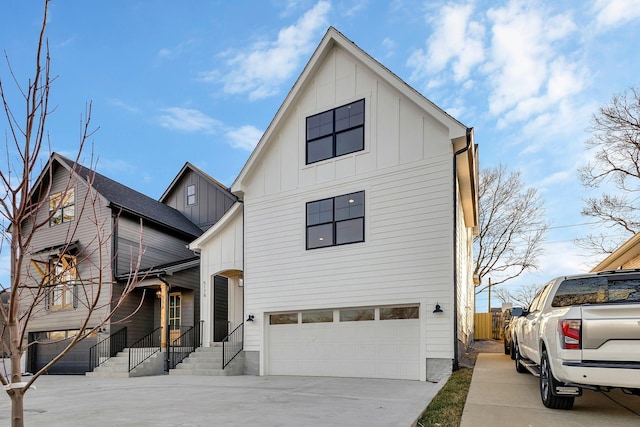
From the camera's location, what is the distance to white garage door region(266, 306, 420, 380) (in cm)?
1124

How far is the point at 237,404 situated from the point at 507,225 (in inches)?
1044

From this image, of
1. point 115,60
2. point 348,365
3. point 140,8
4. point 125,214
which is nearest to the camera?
point 115,60

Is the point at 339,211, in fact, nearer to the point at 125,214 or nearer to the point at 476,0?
the point at 476,0

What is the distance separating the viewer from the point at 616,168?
21.2m

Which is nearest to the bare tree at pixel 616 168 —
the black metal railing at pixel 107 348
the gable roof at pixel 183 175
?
Result: the gable roof at pixel 183 175

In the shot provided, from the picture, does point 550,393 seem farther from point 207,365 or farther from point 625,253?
point 207,365

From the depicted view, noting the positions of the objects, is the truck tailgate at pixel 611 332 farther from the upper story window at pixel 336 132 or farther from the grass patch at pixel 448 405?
the upper story window at pixel 336 132

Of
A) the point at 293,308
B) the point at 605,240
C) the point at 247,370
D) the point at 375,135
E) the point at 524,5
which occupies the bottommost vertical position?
the point at 247,370

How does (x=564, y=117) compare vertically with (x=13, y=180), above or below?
above

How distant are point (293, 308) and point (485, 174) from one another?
21939 mm

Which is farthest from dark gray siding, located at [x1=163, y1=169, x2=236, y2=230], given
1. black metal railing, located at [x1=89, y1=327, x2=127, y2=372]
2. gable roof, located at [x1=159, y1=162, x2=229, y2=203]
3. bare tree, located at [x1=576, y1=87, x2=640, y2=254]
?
bare tree, located at [x1=576, y1=87, x2=640, y2=254]

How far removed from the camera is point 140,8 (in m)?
6.62

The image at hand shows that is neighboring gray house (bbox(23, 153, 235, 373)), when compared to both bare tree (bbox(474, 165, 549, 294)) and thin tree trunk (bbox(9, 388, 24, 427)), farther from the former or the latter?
bare tree (bbox(474, 165, 549, 294))

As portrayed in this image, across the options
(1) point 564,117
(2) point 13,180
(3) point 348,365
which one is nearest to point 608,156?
(1) point 564,117
